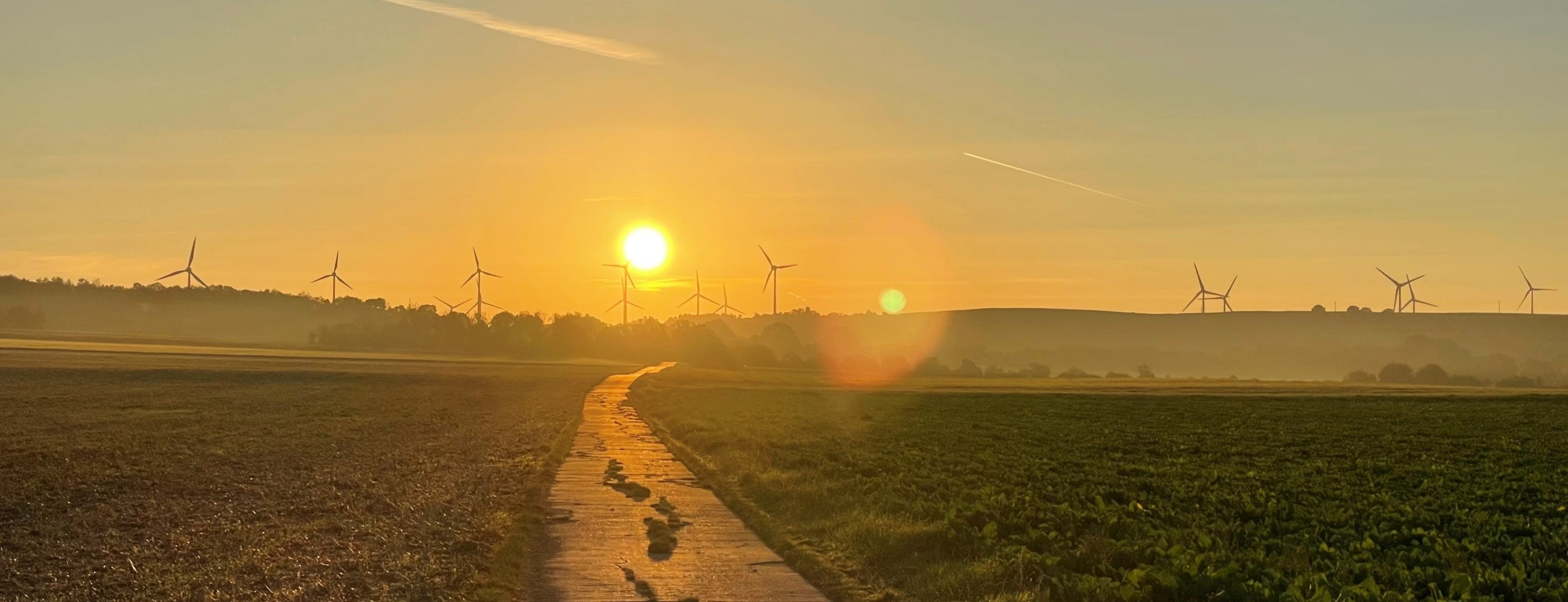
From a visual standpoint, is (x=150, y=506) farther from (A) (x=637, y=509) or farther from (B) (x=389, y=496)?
(A) (x=637, y=509)

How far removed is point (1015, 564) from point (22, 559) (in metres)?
13.9

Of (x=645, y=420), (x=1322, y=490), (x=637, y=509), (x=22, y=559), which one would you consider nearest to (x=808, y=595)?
(x=637, y=509)

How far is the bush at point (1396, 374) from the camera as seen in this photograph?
188125mm

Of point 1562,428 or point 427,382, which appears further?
point 427,382

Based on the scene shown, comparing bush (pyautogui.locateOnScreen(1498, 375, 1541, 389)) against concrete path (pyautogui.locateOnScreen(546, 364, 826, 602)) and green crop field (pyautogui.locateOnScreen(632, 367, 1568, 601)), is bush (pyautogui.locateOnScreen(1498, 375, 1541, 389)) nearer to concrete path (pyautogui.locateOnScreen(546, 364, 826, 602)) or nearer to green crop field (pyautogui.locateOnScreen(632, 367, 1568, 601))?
green crop field (pyautogui.locateOnScreen(632, 367, 1568, 601))

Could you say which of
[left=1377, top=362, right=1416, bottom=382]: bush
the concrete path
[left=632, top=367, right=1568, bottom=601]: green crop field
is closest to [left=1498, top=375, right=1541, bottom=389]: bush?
[left=1377, top=362, right=1416, bottom=382]: bush

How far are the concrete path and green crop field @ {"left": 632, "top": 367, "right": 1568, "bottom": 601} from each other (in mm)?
650

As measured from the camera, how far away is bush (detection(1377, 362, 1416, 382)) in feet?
617

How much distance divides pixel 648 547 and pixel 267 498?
10.1 m

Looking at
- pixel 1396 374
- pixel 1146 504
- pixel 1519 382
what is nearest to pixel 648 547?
pixel 1146 504

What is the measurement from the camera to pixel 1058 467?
33250 millimetres

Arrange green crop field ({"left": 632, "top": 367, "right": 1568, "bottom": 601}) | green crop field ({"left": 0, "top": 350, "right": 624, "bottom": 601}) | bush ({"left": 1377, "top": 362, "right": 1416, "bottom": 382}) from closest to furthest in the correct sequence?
green crop field ({"left": 632, "top": 367, "right": 1568, "bottom": 601}) → green crop field ({"left": 0, "top": 350, "right": 624, "bottom": 601}) → bush ({"left": 1377, "top": 362, "right": 1416, "bottom": 382})

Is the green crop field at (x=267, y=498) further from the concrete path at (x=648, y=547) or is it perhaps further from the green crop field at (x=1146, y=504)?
the green crop field at (x=1146, y=504)

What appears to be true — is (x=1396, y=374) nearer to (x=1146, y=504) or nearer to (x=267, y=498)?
(x=1146, y=504)
